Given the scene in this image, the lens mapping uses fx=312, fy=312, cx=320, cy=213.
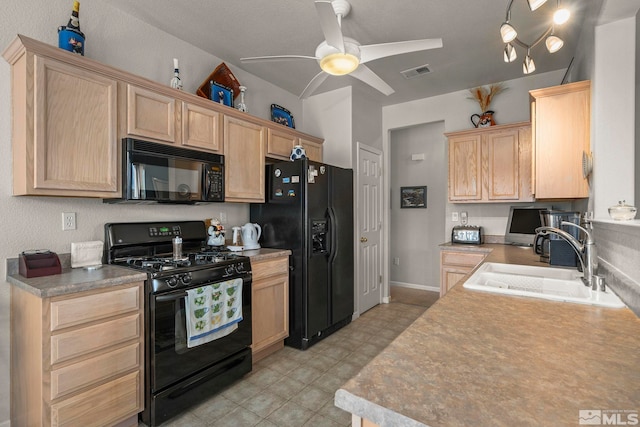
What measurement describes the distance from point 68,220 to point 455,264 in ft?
11.0

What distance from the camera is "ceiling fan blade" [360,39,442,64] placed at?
6.43 ft

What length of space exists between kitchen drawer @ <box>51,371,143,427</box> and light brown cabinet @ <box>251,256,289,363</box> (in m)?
0.93

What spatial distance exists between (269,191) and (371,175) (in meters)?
1.58

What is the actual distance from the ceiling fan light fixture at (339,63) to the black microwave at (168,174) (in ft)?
3.73

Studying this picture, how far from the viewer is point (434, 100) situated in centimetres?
407

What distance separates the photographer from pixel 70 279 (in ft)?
5.51

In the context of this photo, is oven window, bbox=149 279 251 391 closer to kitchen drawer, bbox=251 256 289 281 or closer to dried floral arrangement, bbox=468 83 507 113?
kitchen drawer, bbox=251 256 289 281

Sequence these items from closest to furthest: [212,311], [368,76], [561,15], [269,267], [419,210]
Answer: [561,15], [212,311], [368,76], [269,267], [419,210]

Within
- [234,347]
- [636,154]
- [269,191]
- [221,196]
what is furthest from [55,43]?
[636,154]

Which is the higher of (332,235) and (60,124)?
(60,124)

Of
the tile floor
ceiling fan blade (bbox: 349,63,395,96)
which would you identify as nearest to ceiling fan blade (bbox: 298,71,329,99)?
ceiling fan blade (bbox: 349,63,395,96)

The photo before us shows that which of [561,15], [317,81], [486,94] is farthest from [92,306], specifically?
[486,94]

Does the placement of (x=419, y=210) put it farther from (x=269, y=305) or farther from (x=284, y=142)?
(x=269, y=305)

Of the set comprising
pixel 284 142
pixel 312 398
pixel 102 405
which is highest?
pixel 284 142
